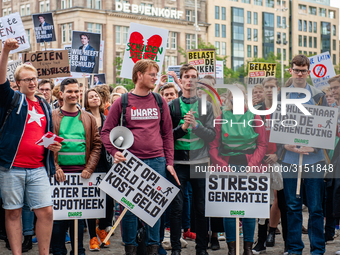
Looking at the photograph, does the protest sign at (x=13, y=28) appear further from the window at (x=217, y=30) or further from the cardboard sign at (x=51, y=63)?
the window at (x=217, y=30)

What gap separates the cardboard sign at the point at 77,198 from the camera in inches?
232

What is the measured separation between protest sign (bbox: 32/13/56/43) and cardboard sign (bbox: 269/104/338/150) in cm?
707

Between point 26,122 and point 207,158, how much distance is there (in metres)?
2.12

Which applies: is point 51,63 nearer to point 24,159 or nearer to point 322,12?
point 24,159

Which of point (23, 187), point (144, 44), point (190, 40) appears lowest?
point (23, 187)

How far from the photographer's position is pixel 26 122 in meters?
5.24

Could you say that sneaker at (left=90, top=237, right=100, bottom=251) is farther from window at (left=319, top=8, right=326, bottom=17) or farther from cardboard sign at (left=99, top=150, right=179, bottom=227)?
window at (left=319, top=8, right=326, bottom=17)

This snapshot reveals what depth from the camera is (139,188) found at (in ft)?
18.7

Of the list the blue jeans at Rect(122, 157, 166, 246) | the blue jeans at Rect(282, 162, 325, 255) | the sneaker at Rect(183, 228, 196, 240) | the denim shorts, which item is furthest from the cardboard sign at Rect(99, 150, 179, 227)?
the sneaker at Rect(183, 228, 196, 240)

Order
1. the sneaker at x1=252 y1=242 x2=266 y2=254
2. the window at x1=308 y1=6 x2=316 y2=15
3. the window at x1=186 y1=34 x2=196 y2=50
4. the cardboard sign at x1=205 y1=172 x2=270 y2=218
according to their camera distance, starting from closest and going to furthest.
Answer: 1. the cardboard sign at x1=205 y1=172 x2=270 y2=218
2. the sneaker at x1=252 y1=242 x2=266 y2=254
3. the window at x1=186 y1=34 x2=196 y2=50
4. the window at x1=308 y1=6 x2=316 y2=15

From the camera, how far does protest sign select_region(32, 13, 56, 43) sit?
11.6 m

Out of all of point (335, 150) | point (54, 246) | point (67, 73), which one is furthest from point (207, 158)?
point (67, 73)

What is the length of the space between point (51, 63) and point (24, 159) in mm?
4820

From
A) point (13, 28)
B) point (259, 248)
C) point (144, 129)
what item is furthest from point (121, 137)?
point (13, 28)
